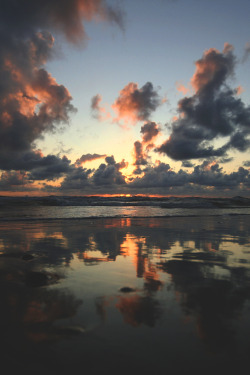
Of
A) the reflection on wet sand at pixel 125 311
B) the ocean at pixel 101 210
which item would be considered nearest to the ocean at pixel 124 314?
the reflection on wet sand at pixel 125 311

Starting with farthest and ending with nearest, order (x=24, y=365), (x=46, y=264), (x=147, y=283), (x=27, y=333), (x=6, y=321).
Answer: (x=46, y=264), (x=147, y=283), (x=6, y=321), (x=27, y=333), (x=24, y=365)

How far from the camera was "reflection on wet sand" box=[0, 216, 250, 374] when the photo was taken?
2.99 metres

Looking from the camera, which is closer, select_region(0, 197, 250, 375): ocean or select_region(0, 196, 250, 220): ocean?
select_region(0, 197, 250, 375): ocean

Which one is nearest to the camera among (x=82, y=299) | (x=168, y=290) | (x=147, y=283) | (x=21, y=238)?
(x=82, y=299)

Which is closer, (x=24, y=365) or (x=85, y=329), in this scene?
(x=24, y=365)

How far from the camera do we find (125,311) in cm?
420

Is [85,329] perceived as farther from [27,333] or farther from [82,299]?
[82,299]

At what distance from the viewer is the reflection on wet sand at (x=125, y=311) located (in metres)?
2.99

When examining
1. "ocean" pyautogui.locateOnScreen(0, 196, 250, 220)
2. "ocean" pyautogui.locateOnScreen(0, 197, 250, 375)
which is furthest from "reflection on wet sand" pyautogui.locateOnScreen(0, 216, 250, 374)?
"ocean" pyautogui.locateOnScreen(0, 196, 250, 220)

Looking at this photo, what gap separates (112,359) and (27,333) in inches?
50.9

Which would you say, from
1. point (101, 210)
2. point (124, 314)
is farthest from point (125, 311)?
point (101, 210)

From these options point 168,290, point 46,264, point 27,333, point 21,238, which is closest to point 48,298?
point 27,333

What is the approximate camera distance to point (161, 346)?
318 cm

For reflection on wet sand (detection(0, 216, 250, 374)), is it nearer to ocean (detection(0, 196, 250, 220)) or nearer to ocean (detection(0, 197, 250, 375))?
ocean (detection(0, 197, 250, 375))
